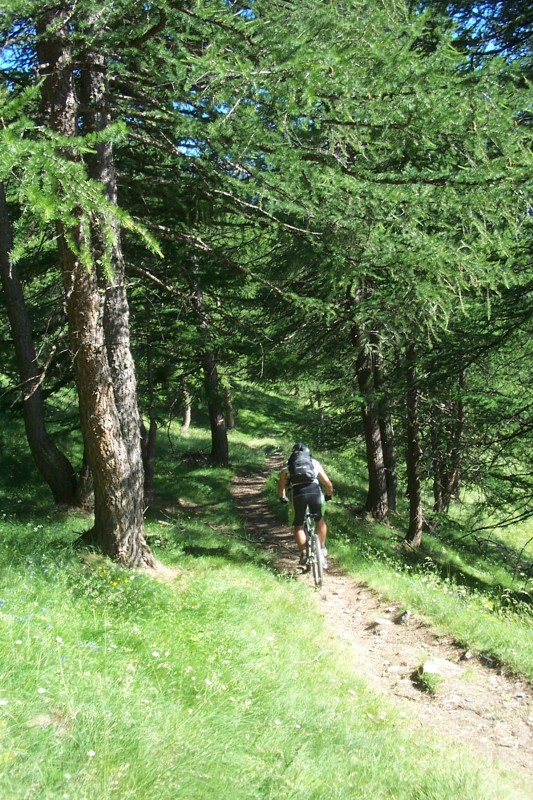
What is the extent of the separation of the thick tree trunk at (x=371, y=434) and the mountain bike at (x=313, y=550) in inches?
141

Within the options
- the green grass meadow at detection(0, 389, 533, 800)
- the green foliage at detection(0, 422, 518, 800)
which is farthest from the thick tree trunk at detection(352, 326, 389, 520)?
the green foliage at detection(0, 422, 518, 800)

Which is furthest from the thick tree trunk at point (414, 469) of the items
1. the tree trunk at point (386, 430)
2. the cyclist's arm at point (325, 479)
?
the cyclist's arm at point (325, 479)

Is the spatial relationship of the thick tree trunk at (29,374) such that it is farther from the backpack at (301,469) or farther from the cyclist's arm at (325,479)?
the cyclist's arm at (325,479)

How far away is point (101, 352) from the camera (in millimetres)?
6660

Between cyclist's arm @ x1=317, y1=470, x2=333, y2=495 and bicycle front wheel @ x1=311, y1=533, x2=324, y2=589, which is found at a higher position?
cyclist's arm @ x1=317, y1=470, x2=333, y2=495

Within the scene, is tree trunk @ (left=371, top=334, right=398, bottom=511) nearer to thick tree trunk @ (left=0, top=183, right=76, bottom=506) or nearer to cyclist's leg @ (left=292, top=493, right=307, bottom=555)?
cyclist's leg @ (left=292, top=493, right=307, bottom=555)

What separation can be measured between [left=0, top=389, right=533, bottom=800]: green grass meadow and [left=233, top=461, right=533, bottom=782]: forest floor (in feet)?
0.84

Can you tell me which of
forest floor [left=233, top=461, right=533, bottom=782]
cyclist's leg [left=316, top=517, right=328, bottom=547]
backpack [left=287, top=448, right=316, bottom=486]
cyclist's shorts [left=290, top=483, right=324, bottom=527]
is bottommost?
forest floor [left=233, top=461, right=533, bottom=782]

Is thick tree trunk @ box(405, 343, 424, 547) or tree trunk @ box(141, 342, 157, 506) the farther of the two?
thick tree trunk @ box(405, 343, 424, 547)

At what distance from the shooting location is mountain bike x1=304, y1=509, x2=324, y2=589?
8.88m

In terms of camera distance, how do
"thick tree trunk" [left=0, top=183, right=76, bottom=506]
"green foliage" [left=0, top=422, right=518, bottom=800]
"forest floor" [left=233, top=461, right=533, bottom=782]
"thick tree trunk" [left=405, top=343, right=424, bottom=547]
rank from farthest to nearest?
"thick tree trunk" [left=405, top=343, right=424, bottom=547] → "thick tree trunk" [left=0, top=183, right=76, bottom=506] → "forest floor" [left=233, top=461, right=533, bottom=782] → "green foliage" [left=0, top=422, right=518, bottom=800]

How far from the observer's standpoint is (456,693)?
19.2 feet

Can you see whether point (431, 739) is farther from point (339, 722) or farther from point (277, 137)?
point (277, 137)

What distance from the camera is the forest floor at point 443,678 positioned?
5.12m
